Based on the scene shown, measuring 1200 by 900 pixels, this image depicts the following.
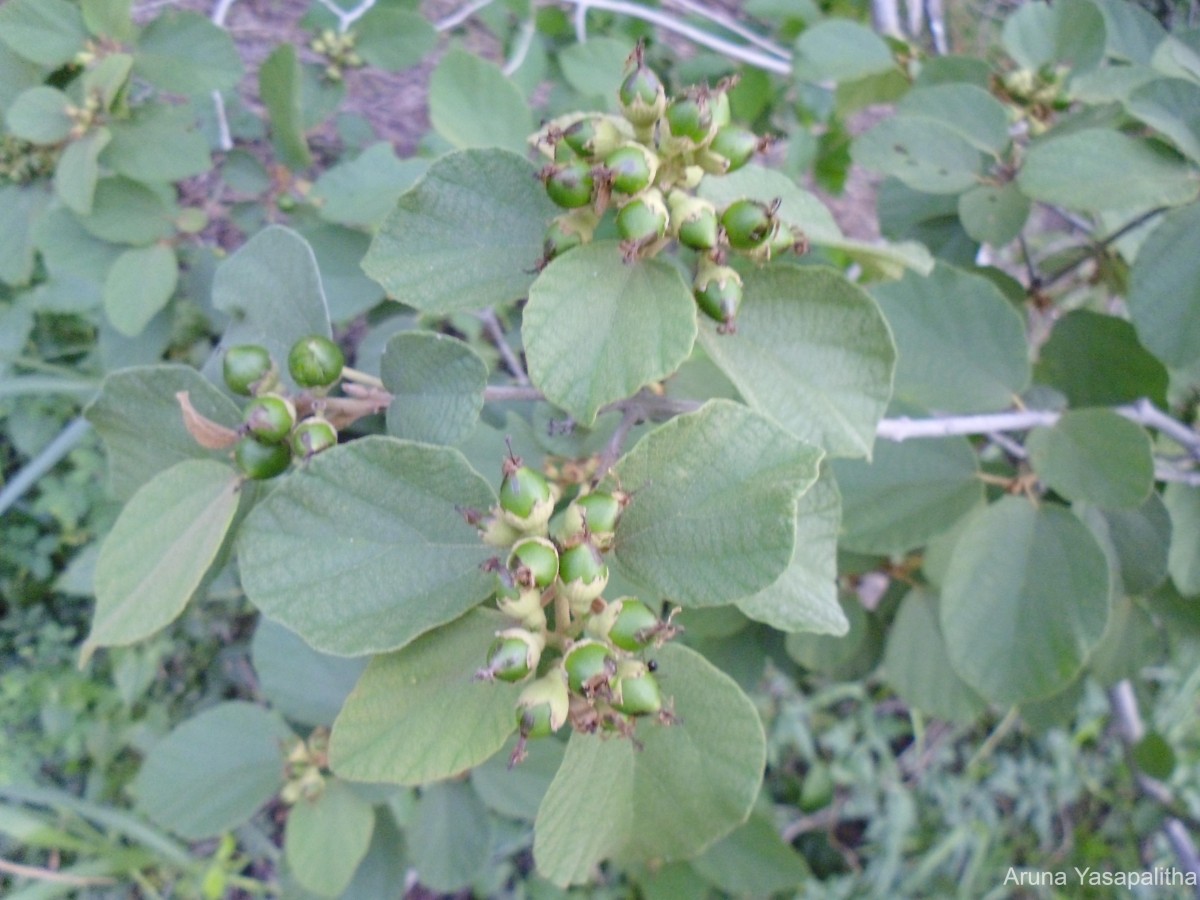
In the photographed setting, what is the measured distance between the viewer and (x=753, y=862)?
1.64m

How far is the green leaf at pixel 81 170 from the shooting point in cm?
129

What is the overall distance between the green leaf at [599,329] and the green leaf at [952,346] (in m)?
0.67

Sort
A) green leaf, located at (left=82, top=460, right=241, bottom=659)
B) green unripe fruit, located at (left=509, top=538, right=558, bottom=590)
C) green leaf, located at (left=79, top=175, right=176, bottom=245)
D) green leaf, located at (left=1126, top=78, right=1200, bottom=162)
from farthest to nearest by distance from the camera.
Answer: green leaf, located at (left=79, top=175, right=176, bottom=245) → green leaf, located at (left=1126, top=78, right=1200, bottom=162) → green leaf, located at (left=82, top=460, right=241, bottom=659) → green unripe fruit, located at (left=509, top=538, right=558, bottom=590)

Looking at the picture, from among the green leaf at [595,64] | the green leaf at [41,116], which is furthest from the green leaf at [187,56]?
the green leaf at [595,64]

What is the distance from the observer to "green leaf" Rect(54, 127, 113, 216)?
129 cm

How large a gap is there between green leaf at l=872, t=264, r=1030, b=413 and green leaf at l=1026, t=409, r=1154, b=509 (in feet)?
0.33

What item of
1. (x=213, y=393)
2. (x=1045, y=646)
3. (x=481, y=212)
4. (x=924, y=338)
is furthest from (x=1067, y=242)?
(x=213, y=393)

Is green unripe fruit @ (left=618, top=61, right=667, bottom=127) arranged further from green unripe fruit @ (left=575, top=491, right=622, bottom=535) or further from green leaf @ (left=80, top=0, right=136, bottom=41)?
green leaf @ (left=80, top=0, right=136, bottom=41)

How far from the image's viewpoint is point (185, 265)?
73.4 inches

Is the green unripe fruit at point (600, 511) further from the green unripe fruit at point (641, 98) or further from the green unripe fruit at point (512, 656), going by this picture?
the green unripe fruit at point (641, 98)

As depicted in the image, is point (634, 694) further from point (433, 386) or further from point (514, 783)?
point (514, 783)

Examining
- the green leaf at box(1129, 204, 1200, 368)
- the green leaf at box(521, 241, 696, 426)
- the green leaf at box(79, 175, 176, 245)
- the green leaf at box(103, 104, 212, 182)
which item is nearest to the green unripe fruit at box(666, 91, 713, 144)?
the green leaf at box(521, 241, 696, 426)

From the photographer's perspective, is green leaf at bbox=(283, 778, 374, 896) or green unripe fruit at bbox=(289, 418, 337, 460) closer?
green unripe fruit at bbox=(289, 418, 337, 460)

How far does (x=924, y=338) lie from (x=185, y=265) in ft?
5.12
